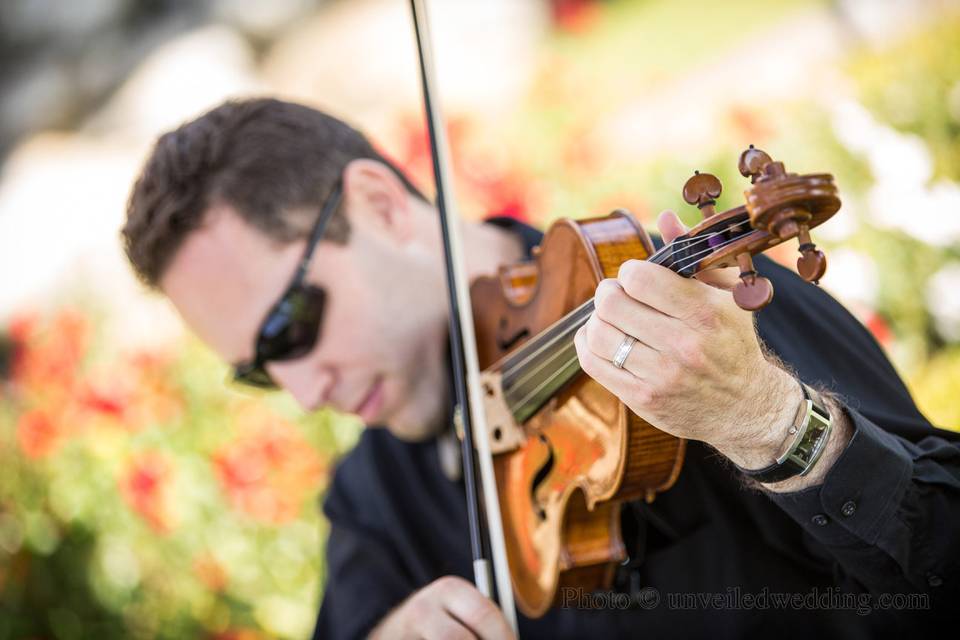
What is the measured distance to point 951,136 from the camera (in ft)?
7.41

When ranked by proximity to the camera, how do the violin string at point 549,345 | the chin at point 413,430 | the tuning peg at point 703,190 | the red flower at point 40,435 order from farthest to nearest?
1. the red flower at point 40,435
2. the chin at point 413,430
3. the violin string at point 549,345
4. the tuning peg at point 703,190

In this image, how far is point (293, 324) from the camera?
1.60 m

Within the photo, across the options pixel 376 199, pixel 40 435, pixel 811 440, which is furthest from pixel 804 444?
pixel 40 435

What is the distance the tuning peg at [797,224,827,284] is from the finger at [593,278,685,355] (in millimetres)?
158

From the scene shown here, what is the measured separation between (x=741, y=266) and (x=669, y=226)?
166 millimetres

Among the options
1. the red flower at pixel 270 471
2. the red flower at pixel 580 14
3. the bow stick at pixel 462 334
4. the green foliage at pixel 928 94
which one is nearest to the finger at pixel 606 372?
the bow stick at pixel 462 334

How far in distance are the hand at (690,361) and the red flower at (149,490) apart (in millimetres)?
1784

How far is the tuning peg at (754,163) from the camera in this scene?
0.71 m

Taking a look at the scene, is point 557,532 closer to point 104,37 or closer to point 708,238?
point 708,238

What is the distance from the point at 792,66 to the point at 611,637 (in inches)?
86.0

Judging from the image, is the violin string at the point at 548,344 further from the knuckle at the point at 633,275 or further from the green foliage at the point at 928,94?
the green foliage at the point at 928,94

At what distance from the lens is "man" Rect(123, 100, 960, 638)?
88cm

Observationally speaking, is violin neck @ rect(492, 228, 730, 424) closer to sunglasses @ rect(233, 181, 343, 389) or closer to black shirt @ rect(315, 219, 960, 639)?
black shirt @ rect(315, 219, 960, 639)

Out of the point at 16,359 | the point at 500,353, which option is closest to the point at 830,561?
the point at 500,353
